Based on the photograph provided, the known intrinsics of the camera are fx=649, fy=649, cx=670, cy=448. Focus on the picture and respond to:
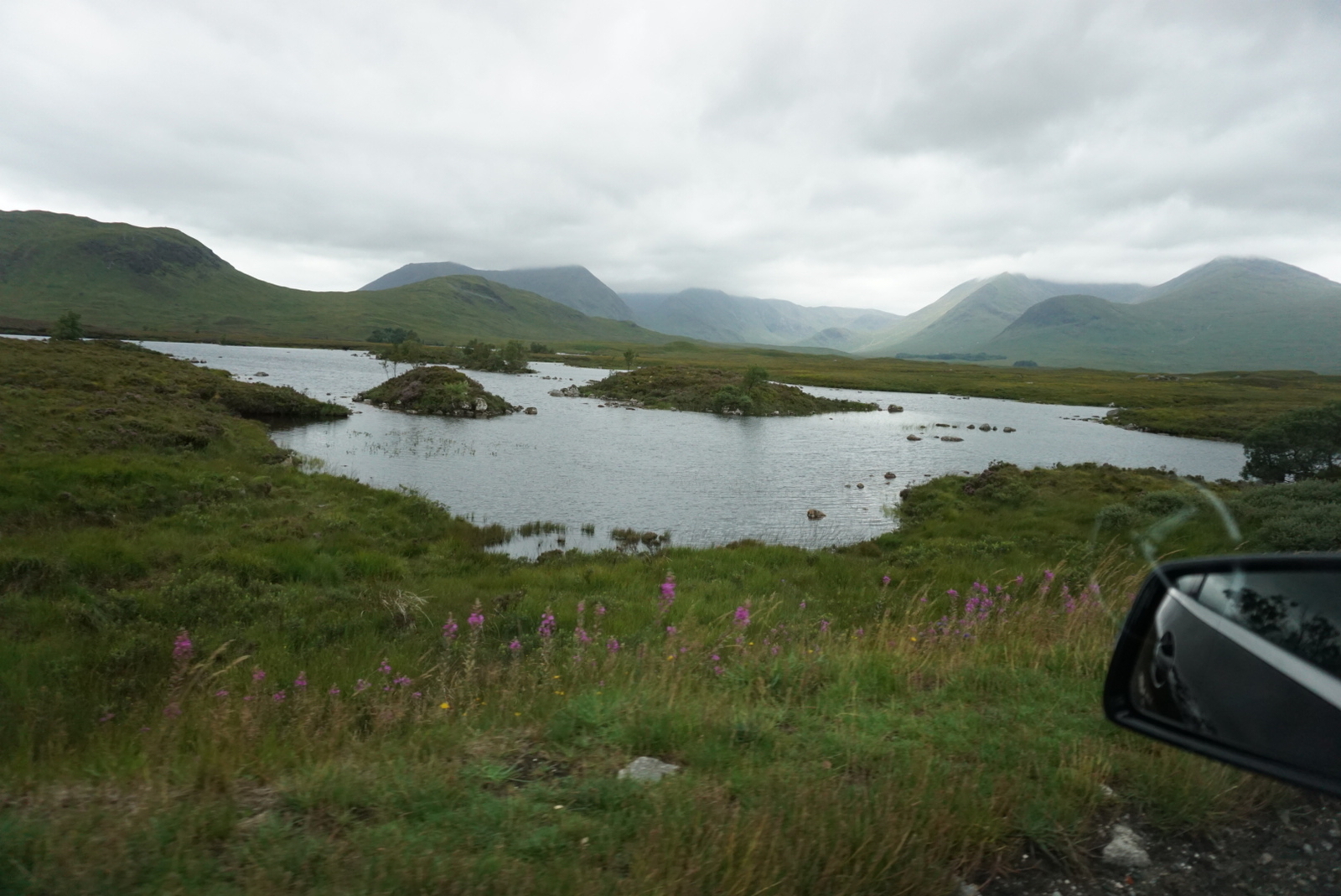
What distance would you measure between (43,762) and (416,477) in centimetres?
2373

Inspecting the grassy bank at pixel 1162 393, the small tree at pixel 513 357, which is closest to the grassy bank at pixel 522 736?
the grassy bank at pixel 1162 393

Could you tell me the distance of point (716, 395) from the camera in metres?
66.6

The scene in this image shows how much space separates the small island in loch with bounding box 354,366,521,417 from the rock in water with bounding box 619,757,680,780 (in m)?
47.7

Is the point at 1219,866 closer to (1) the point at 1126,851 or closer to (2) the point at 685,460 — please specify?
(1) the point at 1126,851

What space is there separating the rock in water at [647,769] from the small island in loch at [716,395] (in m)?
58.6

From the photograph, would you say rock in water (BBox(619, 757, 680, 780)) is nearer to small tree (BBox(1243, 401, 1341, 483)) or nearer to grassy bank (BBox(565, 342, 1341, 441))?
small tree (BBox(1243, 401, 1341, 483))

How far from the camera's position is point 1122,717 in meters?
3.11

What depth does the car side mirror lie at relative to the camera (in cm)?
240

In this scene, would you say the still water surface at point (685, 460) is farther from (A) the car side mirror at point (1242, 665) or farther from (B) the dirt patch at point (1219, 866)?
(A) the car side mirror at point (1242, 665)

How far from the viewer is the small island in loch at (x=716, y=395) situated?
64938 millimetres

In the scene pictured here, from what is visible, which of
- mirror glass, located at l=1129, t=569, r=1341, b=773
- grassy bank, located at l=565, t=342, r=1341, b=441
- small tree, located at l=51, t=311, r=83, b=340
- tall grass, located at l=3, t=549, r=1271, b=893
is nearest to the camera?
mirror glass, located at l=1129, t=569, r=1341, b=773

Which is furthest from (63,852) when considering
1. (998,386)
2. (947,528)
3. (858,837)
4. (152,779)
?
(998,386)

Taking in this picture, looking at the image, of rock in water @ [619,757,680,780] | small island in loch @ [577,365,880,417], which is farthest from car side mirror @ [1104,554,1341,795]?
small island in loch @ [577,365,880,417]

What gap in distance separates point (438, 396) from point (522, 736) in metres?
49.9
